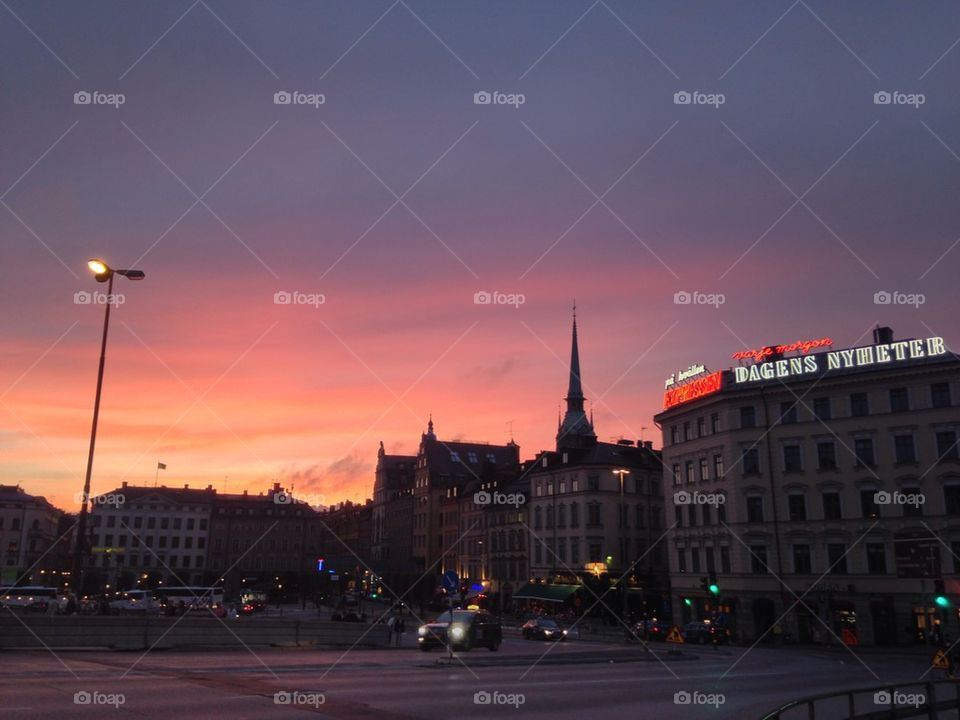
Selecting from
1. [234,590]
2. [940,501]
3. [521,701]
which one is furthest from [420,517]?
[521,701]

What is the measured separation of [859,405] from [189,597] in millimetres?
62072

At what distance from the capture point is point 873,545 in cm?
5031

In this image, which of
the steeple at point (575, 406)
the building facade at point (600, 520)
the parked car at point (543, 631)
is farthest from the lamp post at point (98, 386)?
the steeple at point (575, 406)

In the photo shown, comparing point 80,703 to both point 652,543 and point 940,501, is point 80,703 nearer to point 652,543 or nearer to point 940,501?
point 940,501

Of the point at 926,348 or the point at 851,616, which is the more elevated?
the point at 926,348

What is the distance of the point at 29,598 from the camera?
6191 cm

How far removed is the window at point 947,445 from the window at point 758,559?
41.8ft

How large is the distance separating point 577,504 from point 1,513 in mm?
94897

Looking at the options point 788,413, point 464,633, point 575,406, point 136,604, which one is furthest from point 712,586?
point 575,406

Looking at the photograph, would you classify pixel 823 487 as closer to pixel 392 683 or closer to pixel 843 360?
pixel 843 360

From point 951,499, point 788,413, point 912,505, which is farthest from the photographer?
point 788,413

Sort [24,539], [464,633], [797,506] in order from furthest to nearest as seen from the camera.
Result: [24,539] < [797,506] < [464,633]

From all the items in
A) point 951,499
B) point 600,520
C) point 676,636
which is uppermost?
point 951,499

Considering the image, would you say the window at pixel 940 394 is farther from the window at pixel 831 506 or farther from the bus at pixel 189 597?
the bus at pixel 189 597
